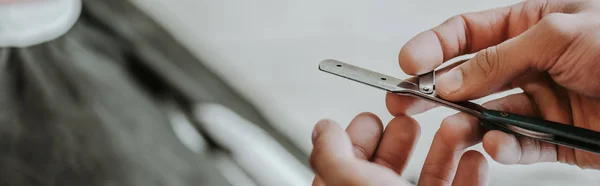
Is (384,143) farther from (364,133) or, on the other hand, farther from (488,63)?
(488,63)

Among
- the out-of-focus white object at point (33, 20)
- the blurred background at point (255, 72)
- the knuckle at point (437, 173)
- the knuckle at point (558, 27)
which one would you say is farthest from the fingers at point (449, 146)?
the out-of-focus white object at point (33, 20)

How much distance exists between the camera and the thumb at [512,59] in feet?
2.05

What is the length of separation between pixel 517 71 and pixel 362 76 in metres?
0.17

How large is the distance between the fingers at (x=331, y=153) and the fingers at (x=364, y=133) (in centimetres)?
8

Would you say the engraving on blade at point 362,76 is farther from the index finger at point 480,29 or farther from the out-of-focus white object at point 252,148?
the out-of-focus white object at point 252,148

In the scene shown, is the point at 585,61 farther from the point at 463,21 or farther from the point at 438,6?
the point at 438,6

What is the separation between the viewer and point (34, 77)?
31.8 inches

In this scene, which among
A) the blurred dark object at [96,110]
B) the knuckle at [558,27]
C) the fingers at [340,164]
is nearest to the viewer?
the fingers at [340,164]

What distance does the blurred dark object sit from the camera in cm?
76

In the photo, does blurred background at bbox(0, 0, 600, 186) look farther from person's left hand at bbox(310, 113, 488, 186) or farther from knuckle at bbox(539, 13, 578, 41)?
knuckle at bbox(539, 13, 578, 41)

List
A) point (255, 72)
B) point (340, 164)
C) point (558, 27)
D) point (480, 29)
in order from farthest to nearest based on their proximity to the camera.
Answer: point (255, 72) < point (480, 29) < point (558, 27) < point (340, 164)

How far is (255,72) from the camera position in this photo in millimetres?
1145

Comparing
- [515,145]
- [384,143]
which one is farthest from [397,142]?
[515,145]

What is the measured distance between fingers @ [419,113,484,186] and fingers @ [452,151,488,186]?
14 millimetres
